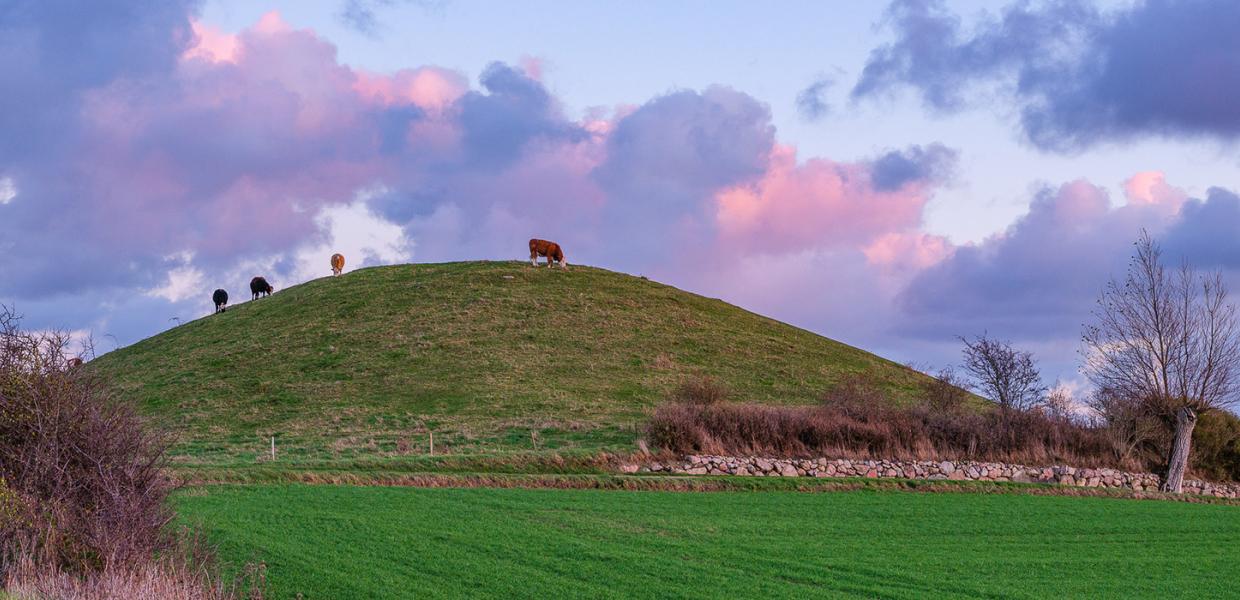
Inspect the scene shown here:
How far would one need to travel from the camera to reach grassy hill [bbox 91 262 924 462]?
45.9m

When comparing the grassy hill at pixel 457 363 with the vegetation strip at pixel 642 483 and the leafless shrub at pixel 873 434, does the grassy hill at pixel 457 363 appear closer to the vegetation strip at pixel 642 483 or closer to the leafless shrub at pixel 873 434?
the leafless shrub at pixel 873 434

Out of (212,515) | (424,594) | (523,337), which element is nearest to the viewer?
(424,594)

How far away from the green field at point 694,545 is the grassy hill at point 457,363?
11897 mm

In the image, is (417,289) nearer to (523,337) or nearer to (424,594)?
(523,337)

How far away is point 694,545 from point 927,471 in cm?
2291

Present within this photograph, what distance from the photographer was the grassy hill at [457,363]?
4588 cm

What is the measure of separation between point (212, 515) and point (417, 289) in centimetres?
5243

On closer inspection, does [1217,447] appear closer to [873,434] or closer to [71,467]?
[873,434]

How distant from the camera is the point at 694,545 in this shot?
22219mm

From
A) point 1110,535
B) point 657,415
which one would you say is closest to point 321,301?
point 657,415

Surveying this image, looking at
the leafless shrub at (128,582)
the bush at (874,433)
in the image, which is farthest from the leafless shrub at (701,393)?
the leafless shrub at (128,582)

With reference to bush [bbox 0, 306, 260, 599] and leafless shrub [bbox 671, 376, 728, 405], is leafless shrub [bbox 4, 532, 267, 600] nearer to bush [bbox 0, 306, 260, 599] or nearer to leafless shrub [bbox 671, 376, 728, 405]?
bush [bbox 0, 306, 260, 599]

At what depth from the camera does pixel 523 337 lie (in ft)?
210

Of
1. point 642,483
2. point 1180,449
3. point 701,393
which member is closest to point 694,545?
point 642,483
